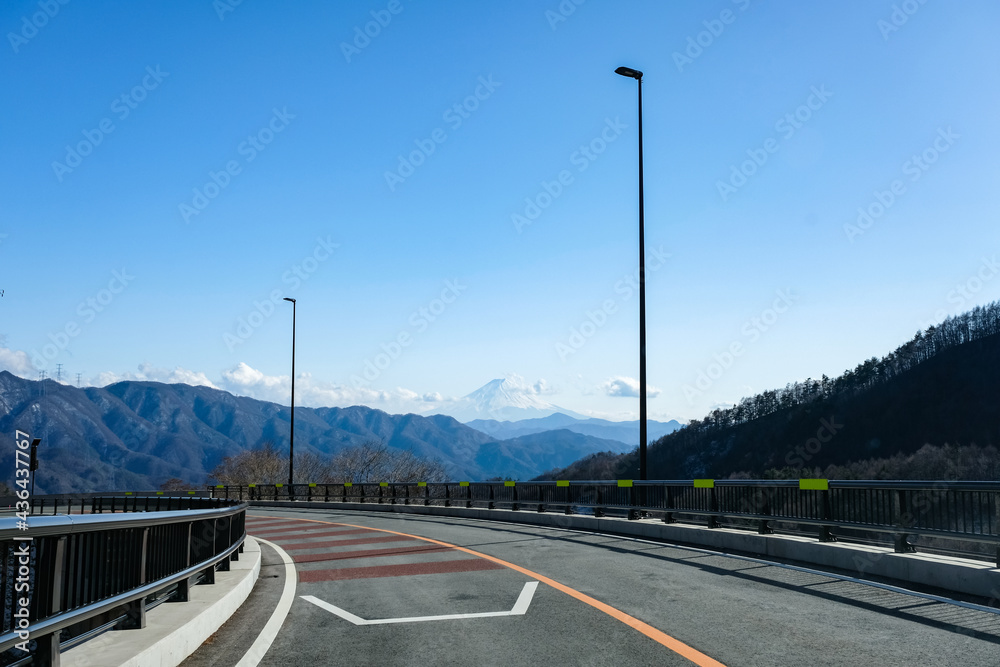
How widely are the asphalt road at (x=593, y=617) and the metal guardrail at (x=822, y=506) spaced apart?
1.26m

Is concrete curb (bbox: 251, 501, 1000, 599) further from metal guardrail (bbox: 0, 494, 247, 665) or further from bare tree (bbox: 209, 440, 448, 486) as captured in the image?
bare tree (bbox: 209, 440, 448, 486)

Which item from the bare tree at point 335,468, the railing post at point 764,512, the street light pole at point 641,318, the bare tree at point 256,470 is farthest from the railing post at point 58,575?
the bare tree at point 335,468

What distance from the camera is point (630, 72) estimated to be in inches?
851

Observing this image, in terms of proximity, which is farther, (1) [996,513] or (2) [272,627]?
(1) [996,513]

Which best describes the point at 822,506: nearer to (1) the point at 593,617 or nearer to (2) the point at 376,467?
(1) the point at 593,617

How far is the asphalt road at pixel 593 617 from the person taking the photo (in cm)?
607

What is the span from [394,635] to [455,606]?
1.49m

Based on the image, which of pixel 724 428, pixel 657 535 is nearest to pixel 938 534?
pixel 657 535

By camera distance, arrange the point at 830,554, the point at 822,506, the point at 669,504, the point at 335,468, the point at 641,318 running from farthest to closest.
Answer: the point at 335,468 → the point at 641,318 → the point at 669,504 → the point at 822,506 → the point at 830,554

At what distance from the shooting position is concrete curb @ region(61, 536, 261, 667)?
5.01 meters

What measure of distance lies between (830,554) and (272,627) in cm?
746

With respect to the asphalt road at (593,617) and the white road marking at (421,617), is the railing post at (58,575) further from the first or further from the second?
the white road marking at (421,617)

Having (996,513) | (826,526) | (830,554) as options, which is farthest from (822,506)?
(996,513)

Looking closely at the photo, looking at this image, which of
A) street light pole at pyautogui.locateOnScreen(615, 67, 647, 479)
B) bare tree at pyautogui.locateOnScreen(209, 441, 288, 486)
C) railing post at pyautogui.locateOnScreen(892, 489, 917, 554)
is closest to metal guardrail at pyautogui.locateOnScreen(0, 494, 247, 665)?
railing post at pyautogui.locateOnScreen(892, 489, 917, 554)
